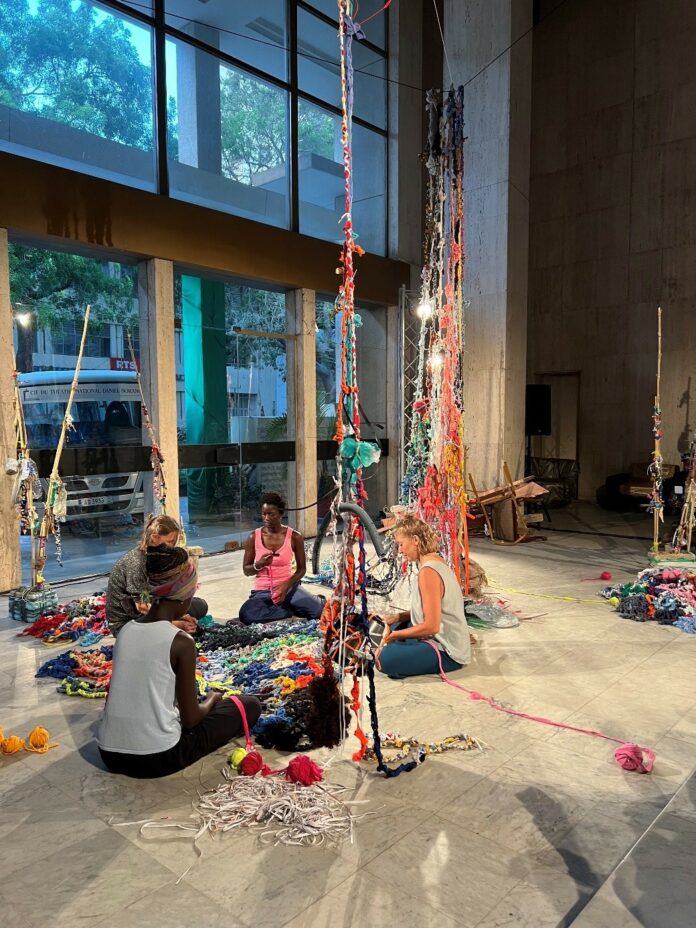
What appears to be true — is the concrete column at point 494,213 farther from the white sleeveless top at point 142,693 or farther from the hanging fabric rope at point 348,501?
the white sleeveless top at point 142,693

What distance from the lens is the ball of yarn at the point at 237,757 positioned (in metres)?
2.89

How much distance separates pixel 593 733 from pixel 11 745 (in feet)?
8.81

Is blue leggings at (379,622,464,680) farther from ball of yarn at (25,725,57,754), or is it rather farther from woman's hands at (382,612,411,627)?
ball of yarn at (25,725,57,754)

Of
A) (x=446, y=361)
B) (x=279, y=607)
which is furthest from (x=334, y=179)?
(x=279, y=607)

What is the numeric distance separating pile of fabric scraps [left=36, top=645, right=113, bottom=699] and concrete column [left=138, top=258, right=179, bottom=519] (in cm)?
305

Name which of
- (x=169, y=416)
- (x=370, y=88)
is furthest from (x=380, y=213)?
(x=169, y=416)

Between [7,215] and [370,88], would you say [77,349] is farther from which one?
[370,88]

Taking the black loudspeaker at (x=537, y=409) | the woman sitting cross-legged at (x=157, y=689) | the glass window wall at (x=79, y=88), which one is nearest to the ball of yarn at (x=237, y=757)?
the woman sitting cross-legged at (x=157, y=689)

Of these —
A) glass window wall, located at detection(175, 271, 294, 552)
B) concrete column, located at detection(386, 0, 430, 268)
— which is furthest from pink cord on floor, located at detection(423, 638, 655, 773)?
concrete column, located at detection(386, 0, 430, 268)

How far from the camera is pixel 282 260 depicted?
28.2 feet

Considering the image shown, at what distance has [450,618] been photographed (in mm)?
3990

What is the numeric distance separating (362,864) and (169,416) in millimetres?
5867

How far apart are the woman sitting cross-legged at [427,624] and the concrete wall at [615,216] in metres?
9.23

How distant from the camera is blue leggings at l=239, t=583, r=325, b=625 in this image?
16.1 ft
